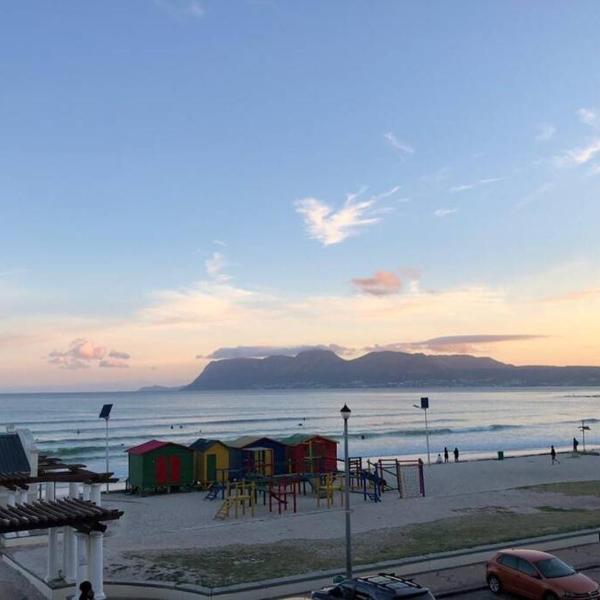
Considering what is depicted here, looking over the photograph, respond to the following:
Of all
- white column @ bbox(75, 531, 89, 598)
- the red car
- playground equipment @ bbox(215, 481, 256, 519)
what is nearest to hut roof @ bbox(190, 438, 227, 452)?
playground equipment @ bbox(215, 481, 256, 519)

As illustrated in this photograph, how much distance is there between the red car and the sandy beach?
460cm

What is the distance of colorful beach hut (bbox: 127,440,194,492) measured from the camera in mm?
39906

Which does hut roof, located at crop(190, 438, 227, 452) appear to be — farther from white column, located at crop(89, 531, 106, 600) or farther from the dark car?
the dark car

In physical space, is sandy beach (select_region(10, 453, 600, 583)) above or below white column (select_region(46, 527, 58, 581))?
below

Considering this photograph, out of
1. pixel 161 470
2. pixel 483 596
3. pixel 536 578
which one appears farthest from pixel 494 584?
pixel 161 470

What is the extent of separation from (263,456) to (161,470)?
6.56m

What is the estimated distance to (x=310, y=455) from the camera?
43.1 meters

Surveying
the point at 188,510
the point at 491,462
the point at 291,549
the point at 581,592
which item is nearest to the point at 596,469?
the point at 491,462

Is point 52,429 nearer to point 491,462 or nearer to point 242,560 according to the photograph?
point 491,462

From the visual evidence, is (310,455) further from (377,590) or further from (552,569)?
(377,590)

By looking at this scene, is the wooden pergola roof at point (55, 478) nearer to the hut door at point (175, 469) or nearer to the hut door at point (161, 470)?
the hut door at point (161, 470)

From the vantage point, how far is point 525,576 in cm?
1684

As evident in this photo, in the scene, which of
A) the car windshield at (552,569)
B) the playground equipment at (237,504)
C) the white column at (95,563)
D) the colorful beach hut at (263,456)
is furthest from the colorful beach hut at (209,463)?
the car windshield at (552,569)

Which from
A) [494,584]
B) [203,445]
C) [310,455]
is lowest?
[494,584]
